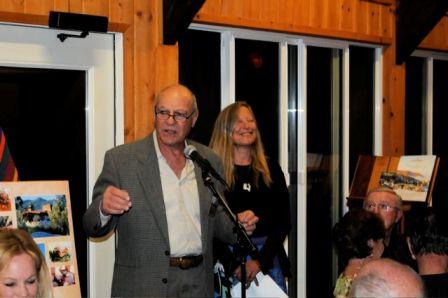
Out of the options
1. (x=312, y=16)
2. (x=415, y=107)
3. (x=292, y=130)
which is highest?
(x=312, y=16)

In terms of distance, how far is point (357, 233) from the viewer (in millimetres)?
2920

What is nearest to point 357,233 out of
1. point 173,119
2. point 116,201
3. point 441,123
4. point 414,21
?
point 173,119

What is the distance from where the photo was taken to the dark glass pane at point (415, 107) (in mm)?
5594

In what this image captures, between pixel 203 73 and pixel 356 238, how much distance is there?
5.44 ft

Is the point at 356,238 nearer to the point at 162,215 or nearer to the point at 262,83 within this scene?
the point at 162,215

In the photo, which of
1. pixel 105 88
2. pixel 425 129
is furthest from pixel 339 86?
pixel 105 88

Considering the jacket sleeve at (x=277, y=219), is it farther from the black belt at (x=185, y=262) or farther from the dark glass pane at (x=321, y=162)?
the dark glass pane at (x=321, y=162)

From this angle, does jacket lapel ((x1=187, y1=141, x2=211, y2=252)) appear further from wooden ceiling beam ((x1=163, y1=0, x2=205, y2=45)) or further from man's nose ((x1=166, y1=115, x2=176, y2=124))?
wooden ceiling beam ((x1=163, y1=0, x2=205, y2=45))

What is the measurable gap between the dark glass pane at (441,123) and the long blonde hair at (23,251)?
4322 millimetres

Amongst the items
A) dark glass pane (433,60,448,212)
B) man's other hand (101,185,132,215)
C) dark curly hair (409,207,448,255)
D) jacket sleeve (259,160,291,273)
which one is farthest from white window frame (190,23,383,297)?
man's other hand (101,185,132,215)

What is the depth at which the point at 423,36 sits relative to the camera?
503 centimetres

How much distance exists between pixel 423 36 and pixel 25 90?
10.2 ft

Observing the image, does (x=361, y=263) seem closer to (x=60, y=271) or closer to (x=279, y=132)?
(x=60, y=271)

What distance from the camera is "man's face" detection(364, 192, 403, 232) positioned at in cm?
363
